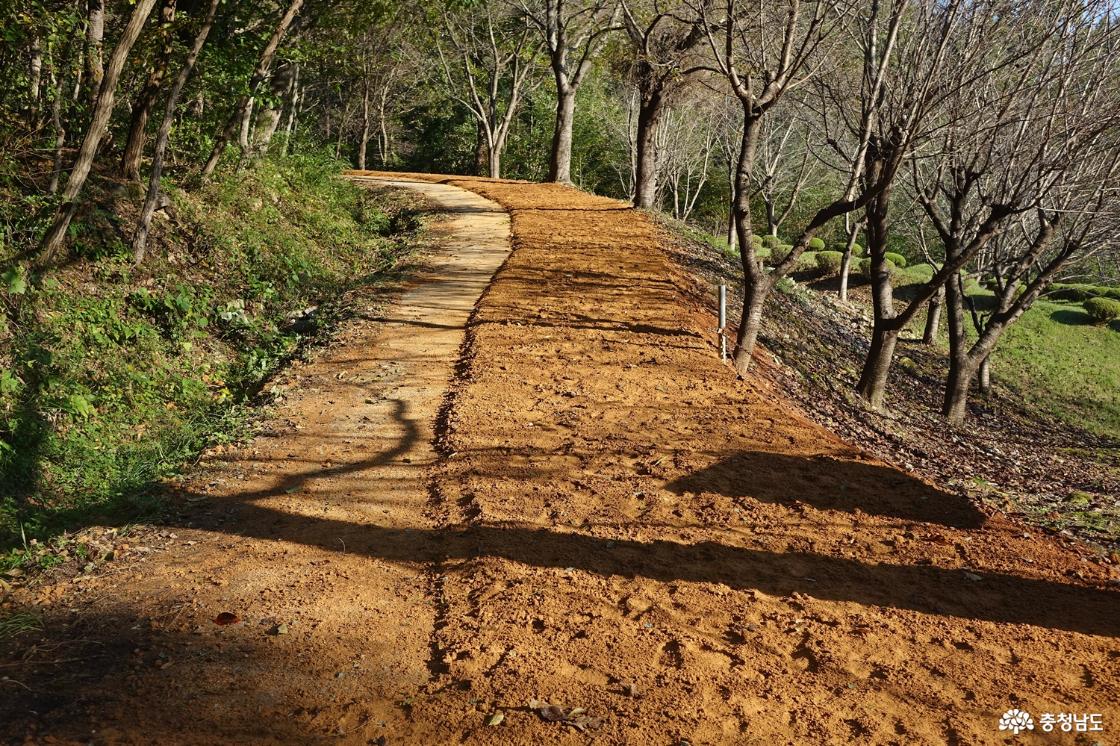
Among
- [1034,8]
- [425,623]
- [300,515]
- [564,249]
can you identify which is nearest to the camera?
[425,623]

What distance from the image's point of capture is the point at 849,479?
6.19 metres

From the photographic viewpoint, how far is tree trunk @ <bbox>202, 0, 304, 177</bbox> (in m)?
10.4

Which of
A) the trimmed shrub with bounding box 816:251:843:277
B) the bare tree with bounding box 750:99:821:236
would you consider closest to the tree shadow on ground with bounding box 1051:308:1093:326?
the trimmed shrub with bounding box 816:251:843:277

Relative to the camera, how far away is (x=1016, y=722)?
11.7 feet

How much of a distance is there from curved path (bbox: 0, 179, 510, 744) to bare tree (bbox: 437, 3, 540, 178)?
23.0 metres

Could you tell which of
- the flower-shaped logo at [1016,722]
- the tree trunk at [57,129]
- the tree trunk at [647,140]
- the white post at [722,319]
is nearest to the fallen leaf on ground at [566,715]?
the flower-shaped logo at [1016,722]

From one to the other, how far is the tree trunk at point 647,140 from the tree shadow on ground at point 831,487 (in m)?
12.0

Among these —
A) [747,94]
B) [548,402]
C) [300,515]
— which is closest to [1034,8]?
[747,94]

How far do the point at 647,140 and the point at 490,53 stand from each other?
16.1 meters

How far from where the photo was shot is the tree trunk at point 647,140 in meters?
17.0

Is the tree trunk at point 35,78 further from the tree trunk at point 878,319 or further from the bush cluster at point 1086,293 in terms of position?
the bush cluster at point 1086,293

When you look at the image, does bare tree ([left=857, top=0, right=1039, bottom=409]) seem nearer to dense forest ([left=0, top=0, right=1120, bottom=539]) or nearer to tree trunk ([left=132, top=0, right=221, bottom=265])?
dense forest ([left=0, top=0, right=1120, bottom=539])

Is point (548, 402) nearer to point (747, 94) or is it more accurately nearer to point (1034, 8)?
point (747, 94)

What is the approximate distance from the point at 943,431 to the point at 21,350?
37.5 ft
